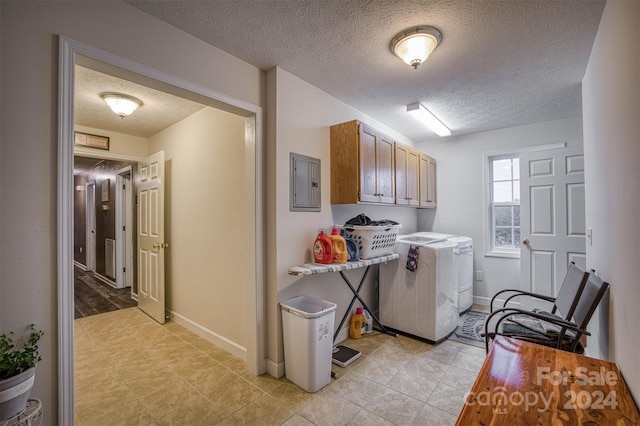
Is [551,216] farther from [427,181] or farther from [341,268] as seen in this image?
[341,268]

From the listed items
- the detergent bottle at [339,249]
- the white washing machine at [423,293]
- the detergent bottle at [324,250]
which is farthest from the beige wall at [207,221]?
the white washing machine at [423,293]

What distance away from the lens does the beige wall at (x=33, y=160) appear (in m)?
1.35

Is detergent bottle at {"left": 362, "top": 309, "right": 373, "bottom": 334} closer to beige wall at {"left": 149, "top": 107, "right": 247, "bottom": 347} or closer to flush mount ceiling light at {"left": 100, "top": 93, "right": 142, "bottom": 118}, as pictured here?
beige wall at {"left": 149, "top": 107, "right": 247, "bottom": 347}

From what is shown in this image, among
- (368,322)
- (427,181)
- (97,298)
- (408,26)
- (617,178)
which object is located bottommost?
(97,298)

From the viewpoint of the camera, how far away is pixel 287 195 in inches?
98.3

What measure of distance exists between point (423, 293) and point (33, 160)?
3115mm

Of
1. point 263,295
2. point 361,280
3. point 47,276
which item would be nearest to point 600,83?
point 361,280

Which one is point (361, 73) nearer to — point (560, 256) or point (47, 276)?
point (47, 276)

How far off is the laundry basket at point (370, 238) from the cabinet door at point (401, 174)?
0.64 metres

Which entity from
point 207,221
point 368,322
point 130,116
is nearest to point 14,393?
point 207,221

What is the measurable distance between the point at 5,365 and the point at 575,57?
3795 mm

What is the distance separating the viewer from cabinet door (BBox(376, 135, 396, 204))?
10.1ft

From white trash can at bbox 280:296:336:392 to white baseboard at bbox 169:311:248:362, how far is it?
61cm

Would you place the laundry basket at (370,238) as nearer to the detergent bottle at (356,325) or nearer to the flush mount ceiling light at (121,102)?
the detergent bottle at (356,325)
